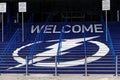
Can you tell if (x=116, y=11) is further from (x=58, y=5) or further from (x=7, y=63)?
(x=7, y=63)

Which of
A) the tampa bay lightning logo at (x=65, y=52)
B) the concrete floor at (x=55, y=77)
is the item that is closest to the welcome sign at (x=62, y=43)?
the tampa bay lightning logo at (x=65, y=52)

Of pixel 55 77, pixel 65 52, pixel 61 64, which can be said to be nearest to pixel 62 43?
pixel 65 52

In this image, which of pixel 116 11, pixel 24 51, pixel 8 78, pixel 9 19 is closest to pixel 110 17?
pixel 116 11

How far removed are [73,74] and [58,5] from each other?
16202 mm

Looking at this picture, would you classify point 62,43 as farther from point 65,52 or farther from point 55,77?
point 55,77

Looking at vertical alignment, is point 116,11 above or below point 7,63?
above

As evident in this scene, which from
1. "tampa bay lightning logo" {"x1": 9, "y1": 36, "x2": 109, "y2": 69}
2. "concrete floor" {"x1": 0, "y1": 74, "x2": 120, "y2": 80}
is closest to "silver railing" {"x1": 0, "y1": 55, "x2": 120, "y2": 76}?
"tampa bay lightning logo" {"x1": 9, "y1": 36, "x2": 109, "y2": 69}

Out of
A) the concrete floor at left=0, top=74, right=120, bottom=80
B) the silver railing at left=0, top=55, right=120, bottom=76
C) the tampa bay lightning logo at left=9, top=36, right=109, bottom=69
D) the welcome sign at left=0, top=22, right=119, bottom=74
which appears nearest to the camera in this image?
the concrete floor at left=0, top=74, right=120, bottom=80

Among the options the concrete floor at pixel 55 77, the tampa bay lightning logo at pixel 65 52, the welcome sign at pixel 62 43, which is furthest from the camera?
the welcome sign at pixel 62 43

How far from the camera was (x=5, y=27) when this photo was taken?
31438 millimetres

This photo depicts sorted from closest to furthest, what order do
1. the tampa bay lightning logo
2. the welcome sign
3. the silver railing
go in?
the silver railing, the tampa bay lightning logo, the welcome sign

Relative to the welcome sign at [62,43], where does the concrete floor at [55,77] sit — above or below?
below

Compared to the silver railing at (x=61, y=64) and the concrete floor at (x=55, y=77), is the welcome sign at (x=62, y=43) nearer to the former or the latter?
the silver railing at (x=61, y=64)

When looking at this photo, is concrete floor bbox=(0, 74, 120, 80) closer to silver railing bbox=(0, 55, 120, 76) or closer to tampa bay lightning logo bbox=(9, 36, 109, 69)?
silver railing bbox=(0, 55, 120, 76)
